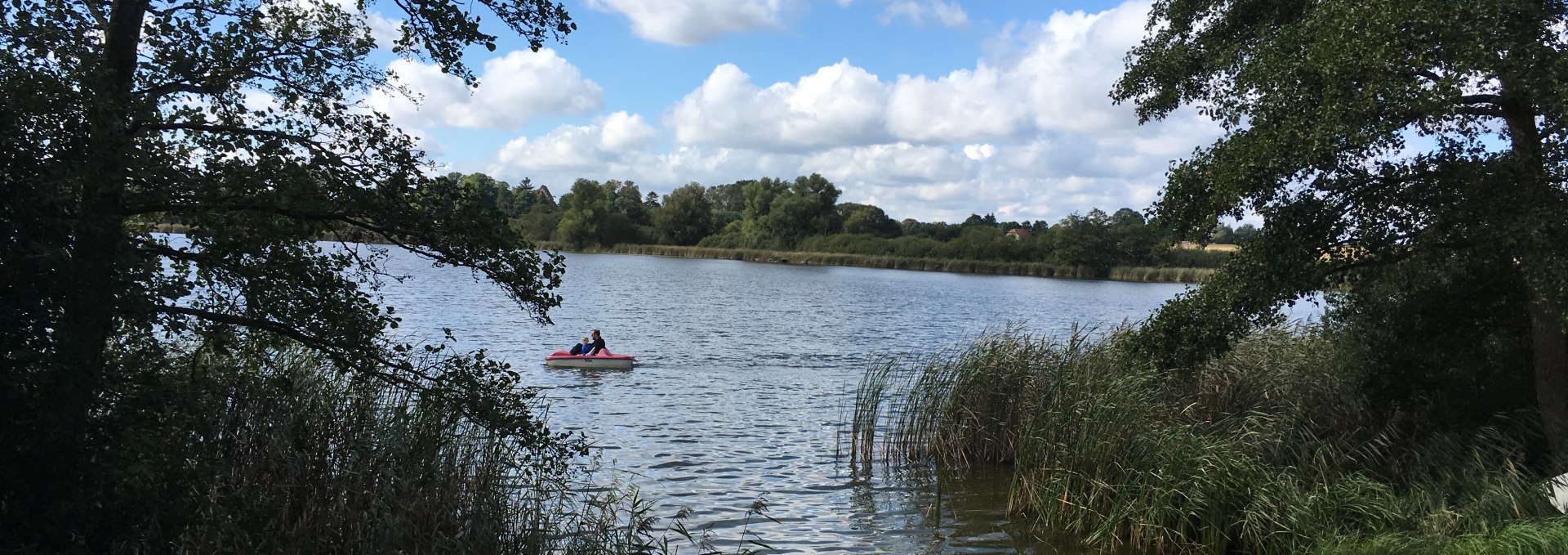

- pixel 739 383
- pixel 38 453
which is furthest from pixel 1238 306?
pixel 739 383

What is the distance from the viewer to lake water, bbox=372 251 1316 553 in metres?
9.88

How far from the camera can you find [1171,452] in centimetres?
858

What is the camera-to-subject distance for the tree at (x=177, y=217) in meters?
4.44

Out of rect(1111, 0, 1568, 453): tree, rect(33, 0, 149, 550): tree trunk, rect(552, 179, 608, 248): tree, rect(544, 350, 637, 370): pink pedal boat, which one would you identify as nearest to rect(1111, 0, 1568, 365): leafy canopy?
rect(1111, 0, 1568, 453): tree

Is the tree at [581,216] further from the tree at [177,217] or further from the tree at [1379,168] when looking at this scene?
the tree at [177,217]

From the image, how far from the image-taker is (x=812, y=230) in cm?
10662

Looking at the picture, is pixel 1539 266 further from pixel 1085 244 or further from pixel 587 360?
pixel 1085 244

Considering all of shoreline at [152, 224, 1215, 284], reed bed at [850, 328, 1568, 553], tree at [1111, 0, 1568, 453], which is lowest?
reed bed at [850, 328, 1568, 553]

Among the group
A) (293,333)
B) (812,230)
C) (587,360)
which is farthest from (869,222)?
(293,333)

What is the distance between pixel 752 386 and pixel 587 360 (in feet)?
11.0

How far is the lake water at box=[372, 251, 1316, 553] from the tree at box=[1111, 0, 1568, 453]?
104 inches

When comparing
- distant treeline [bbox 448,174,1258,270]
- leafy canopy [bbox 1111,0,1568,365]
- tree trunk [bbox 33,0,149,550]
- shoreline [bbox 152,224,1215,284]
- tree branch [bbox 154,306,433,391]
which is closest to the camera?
tree trunk [bbox 33,0,149,550]

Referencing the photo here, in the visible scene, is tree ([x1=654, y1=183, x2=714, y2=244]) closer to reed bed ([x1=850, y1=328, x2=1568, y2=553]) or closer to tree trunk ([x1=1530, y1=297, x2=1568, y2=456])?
reed bed ([x1=850, y1=328, x2=1568, y2=553])

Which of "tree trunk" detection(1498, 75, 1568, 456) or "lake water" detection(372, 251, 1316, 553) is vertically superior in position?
"tree trunk" detection(1498, 75, 1568, 456)
